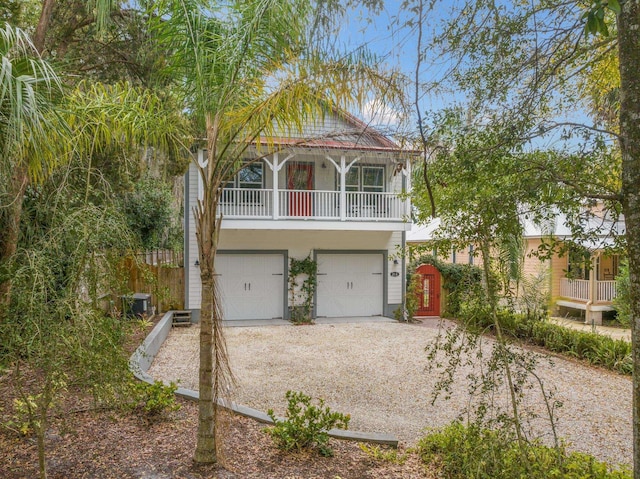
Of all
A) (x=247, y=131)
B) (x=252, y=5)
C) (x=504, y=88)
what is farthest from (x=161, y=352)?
(x=504, y=88)

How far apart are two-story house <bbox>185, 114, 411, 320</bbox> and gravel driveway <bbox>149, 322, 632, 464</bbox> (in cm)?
200

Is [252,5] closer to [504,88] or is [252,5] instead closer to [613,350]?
[504,88]

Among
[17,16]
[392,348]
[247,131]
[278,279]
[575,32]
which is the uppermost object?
[17,16]

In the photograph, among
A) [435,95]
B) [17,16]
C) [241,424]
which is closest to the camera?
[435,95]

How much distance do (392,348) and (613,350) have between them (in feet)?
12.8

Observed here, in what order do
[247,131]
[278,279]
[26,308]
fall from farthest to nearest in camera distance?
[278,279] → [247,131] → [26,308]

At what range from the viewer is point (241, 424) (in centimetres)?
442

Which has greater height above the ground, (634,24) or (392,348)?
(634,24)

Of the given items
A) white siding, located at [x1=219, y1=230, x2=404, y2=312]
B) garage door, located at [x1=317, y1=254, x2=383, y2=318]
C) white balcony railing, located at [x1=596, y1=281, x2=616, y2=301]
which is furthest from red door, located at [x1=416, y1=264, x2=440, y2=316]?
white balcony railing, located at [x1=596, y1=281, x2=616, y2=301]

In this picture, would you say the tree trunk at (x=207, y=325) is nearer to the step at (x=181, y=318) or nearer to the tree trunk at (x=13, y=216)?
the tree trunk at (x=13, y=216)

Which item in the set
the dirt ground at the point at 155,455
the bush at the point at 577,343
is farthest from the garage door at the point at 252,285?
the dirt ground at the point at 155,455

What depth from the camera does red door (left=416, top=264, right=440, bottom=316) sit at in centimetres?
1387

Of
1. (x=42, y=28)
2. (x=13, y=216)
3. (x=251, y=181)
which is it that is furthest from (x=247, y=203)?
(x=13, y=216)

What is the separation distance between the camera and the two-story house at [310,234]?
11.8m
